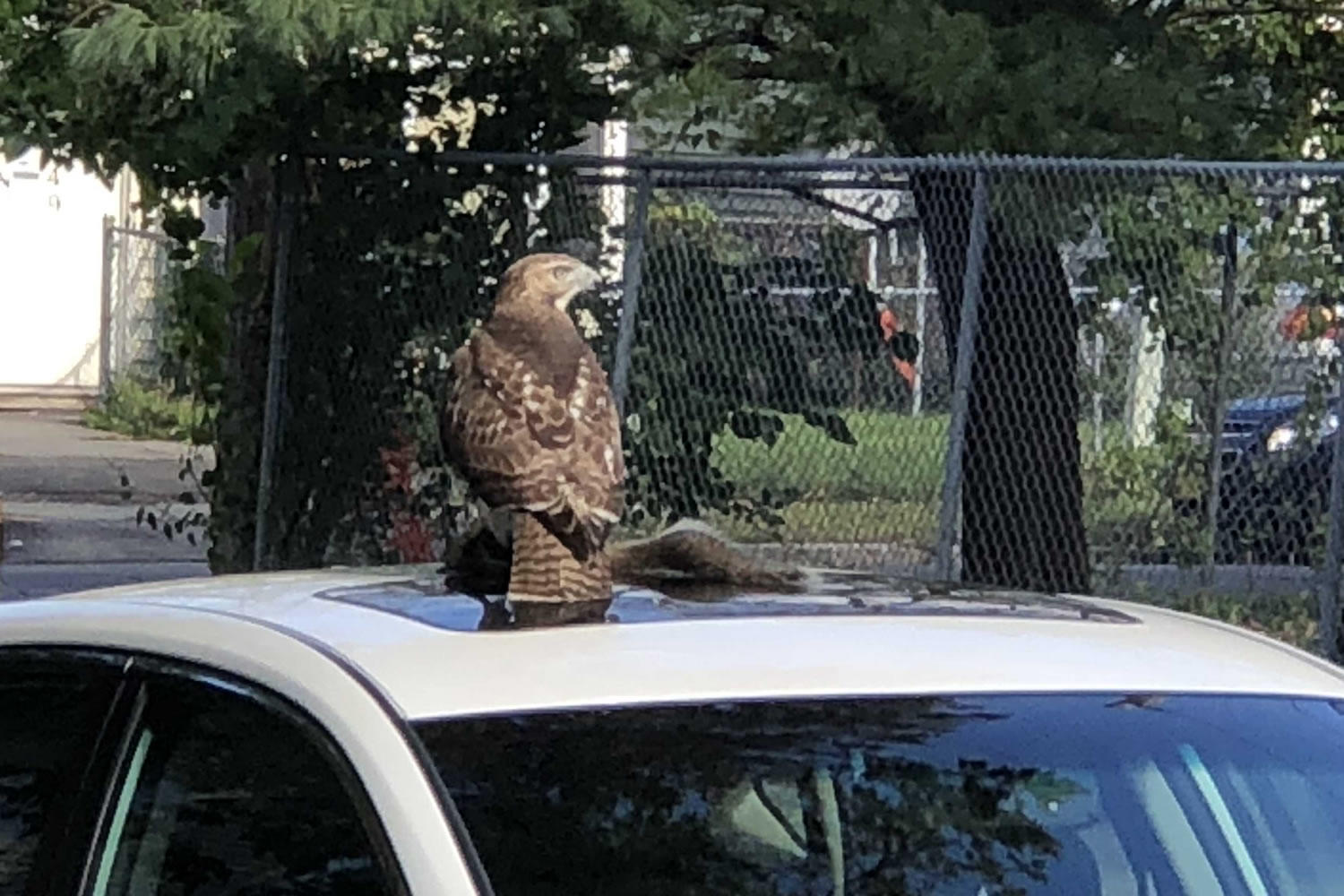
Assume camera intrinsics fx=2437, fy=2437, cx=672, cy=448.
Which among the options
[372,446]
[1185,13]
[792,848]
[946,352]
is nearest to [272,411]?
[372,446]

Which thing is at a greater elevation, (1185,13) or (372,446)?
(1185,13)

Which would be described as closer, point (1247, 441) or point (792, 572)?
point (792, 572)

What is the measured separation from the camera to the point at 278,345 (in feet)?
31.4

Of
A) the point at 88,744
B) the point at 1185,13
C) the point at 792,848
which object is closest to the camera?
the point at 792,848

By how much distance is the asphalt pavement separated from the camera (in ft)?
44.8

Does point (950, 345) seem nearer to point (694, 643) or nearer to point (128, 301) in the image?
point (694, 643)

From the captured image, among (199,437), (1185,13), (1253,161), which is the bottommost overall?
(199,437)

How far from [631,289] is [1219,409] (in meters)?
2.08

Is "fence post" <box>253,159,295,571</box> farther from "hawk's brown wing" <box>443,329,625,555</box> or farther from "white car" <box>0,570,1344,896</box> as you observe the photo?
"white car" <box>0,570,1344,896</box>

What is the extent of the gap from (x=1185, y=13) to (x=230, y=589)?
21.6ft

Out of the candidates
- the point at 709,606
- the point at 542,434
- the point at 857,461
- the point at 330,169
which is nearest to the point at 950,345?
the point at 857,461

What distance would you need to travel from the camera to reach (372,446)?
9.49m

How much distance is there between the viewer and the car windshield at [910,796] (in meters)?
2.67

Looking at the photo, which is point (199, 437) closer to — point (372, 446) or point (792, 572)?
point (372, 446)
